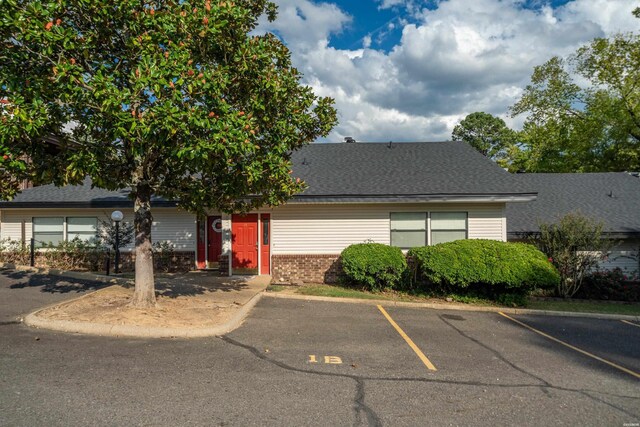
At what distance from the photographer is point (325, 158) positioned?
55.0ft

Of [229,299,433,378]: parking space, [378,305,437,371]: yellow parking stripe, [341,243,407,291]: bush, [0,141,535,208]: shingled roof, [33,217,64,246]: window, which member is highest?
[0,141,535,208]: shingled roof

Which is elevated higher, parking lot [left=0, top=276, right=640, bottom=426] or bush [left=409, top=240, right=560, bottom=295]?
bush [left=409, top=240, right=560, bottom=295]

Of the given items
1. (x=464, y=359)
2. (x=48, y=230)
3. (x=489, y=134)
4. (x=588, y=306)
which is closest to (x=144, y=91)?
(x=464, y=359)

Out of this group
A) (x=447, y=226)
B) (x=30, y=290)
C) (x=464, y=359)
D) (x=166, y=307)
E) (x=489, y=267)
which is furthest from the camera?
(x=447, y=226)

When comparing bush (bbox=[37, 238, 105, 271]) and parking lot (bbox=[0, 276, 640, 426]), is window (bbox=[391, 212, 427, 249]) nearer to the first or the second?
parking lot (bbox=[0, 276, 640, 426])

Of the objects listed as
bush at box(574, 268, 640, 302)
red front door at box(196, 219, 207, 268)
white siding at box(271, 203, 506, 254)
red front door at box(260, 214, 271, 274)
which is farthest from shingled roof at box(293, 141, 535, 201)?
red front door at box(196, 219, 207, 268)

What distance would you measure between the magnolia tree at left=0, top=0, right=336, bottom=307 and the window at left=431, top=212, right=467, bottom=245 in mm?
7224

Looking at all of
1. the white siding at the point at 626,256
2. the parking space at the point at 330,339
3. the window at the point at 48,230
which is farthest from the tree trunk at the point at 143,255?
the white siding at the point at 626,256

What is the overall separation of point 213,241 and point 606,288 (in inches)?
565

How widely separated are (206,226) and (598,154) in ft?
89.8

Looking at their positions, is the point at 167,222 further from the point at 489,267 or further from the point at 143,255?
the point at 489,267

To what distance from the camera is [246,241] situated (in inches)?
545

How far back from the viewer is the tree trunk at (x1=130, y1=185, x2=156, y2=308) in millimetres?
7957

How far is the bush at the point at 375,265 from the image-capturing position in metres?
11.8
